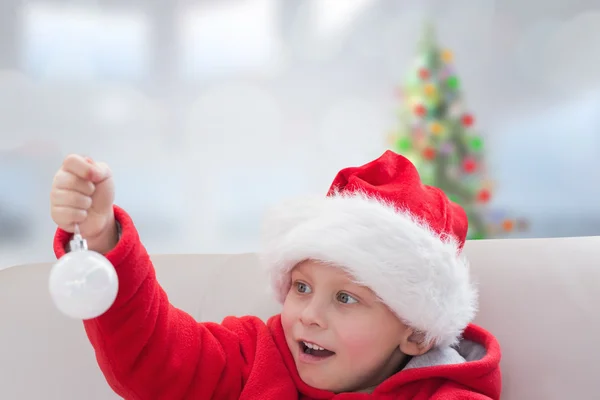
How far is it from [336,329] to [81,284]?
1.62 ft

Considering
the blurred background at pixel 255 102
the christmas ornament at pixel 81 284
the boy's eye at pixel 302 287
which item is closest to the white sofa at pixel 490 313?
the boy's eye at pixel 302 287

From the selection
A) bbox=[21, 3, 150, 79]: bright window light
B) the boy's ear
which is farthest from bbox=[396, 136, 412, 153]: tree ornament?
the boy's ear

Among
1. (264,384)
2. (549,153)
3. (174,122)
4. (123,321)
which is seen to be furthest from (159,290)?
(549,153)

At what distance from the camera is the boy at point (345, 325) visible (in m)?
0.99

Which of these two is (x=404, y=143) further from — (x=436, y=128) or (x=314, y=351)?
(x=314, y=351)

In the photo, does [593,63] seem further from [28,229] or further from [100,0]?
[28,229]

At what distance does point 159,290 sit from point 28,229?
6.85 feet

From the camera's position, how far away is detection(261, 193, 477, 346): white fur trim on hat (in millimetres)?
1017

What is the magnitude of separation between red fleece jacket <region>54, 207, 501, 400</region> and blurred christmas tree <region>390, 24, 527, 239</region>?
2023 mm

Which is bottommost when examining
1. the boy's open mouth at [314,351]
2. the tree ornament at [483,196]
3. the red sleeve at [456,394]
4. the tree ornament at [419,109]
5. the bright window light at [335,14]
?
the tree ornament at [483,196]

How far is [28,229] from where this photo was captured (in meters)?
2.83

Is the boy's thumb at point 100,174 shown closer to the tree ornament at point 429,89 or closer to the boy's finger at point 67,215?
the boy's finger at point 67,215

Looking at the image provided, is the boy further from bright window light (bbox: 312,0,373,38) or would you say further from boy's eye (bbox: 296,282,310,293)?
bright window light (bbox: 312,0,373,38)

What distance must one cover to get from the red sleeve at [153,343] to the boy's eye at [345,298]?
0.21 metres
